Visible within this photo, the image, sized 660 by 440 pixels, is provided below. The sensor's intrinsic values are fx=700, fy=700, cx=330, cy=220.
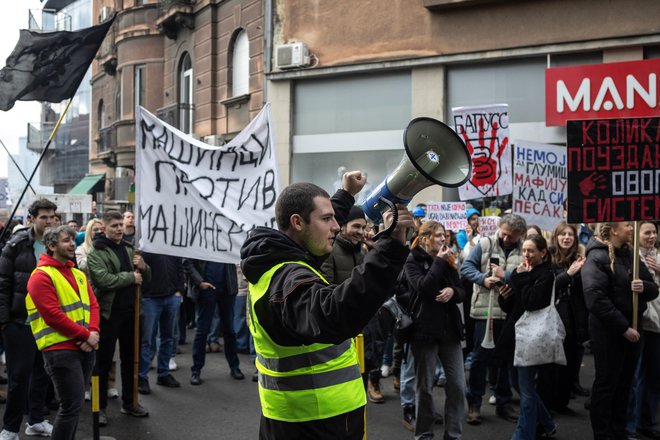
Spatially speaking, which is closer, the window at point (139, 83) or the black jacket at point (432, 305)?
the black jacket at point (432, 305)

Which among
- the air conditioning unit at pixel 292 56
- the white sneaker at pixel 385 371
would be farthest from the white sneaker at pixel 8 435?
the air conditioning unit at pixel 292 56

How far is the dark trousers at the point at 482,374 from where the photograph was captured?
6422 millimetres

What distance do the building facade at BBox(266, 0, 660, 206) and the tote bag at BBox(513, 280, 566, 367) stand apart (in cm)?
755

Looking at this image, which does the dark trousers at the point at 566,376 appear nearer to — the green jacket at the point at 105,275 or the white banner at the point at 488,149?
the white banner at the point at 488,149

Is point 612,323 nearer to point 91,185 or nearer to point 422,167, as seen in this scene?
point 422,167

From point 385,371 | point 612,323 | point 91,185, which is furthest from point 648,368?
point 91,185

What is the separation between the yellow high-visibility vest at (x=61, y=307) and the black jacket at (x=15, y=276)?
73 centimetres

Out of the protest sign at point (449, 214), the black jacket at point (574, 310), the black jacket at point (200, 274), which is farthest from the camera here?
the protest sign at point (449, 214)

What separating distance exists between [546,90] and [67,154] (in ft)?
105

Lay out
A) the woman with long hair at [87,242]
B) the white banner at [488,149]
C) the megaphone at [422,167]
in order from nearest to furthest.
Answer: the megaphone at [422,167], the woman with long hair at [87,242], the white banner at [488,149]

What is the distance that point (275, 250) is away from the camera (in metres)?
2.69

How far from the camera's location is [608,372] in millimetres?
5449

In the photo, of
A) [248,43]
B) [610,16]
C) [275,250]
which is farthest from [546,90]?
[275,250]

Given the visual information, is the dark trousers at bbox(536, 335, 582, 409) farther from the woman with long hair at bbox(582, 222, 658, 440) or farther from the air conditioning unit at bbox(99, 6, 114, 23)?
the air conditioning unit at bbox(99, 6, 114, 23)
